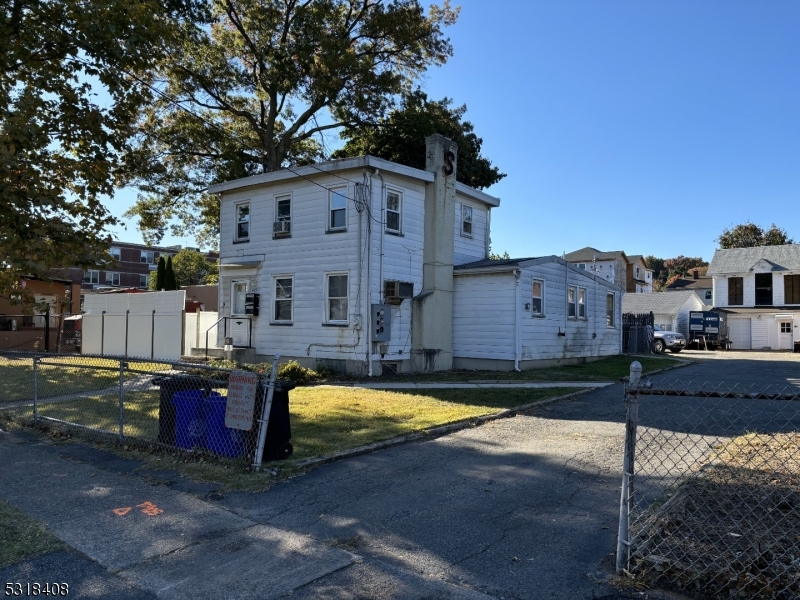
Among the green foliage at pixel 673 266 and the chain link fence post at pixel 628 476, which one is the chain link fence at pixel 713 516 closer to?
the chain link fence post at pixel 628 476

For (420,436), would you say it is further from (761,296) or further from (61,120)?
(761,296)

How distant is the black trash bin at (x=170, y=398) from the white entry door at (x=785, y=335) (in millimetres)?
41435

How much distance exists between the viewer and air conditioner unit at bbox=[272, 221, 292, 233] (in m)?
18.3

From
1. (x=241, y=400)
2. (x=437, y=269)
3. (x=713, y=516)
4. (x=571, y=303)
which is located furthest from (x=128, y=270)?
(x=713, y=516)

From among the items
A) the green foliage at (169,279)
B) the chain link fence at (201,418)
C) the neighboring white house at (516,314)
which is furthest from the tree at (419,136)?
the chain link fence at (201,418)

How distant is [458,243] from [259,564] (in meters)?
16.2

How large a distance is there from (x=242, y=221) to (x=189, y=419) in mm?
13314

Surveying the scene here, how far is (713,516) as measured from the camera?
490cm

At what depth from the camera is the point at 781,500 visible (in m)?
5.11

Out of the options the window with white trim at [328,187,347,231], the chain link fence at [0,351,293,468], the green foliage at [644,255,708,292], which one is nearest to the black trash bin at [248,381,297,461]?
the chain link fence at [0,351,293,468]

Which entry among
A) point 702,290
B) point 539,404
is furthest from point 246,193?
point 702,290

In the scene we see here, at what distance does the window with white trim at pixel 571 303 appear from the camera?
68.1 feet

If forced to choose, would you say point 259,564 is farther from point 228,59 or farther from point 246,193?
point 228,59

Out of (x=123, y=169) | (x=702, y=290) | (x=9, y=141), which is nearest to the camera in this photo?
(x=9, y=141)
